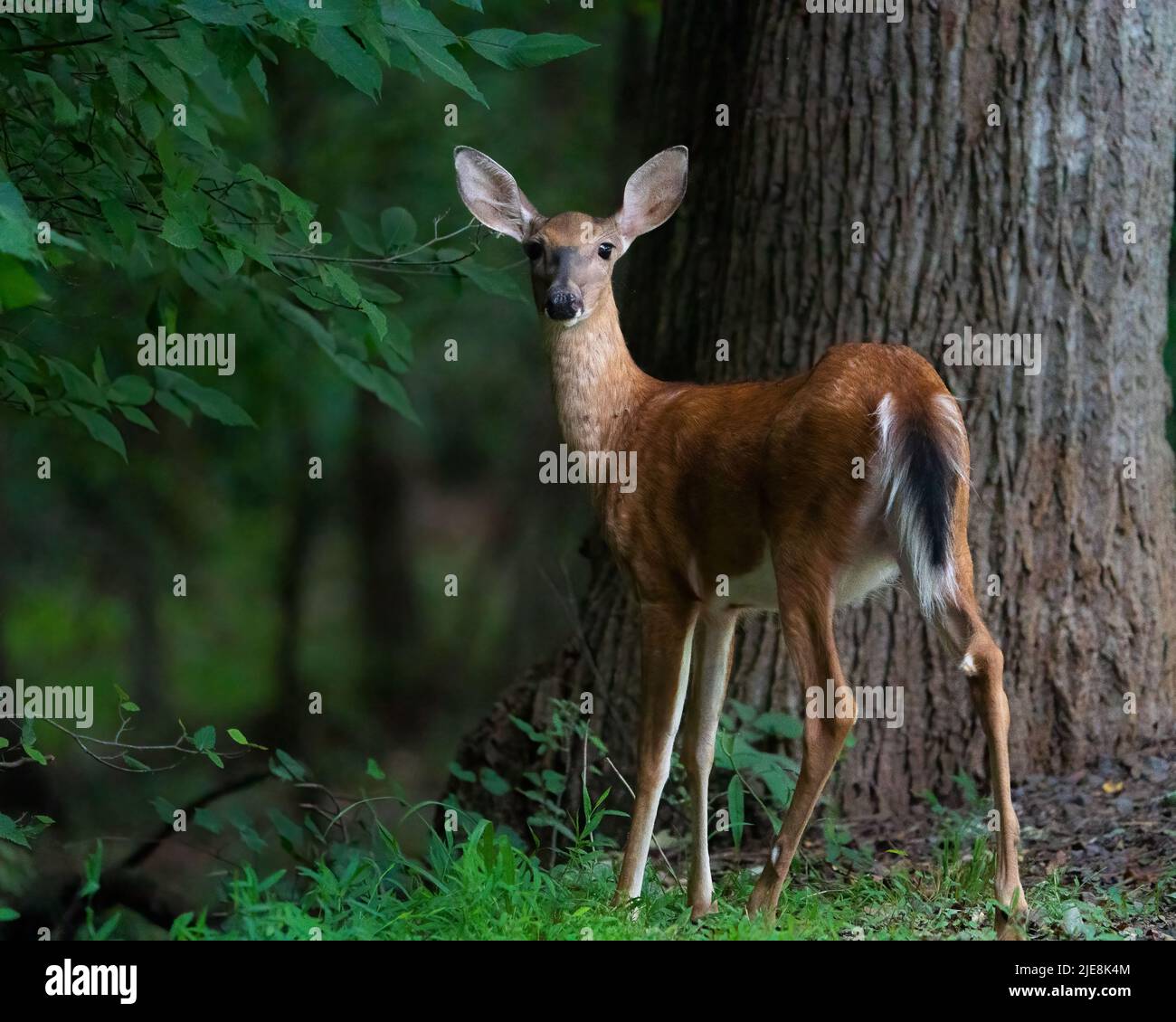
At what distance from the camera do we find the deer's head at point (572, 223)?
5.44 metres

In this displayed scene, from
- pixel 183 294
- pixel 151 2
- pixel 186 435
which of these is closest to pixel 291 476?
pixel 186 435

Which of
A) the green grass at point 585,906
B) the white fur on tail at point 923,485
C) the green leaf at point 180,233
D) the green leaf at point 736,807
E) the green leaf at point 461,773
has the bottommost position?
the green grass at point 585,906

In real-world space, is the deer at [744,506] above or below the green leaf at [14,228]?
below

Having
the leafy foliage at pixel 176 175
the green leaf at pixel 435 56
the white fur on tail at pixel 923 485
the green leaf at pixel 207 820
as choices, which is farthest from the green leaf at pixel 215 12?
the green leaf at pixel 207 820

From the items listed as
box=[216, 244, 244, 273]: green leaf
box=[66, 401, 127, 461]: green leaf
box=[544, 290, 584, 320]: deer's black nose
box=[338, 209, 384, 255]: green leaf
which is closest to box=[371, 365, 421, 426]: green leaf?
box=[338, 209, 384, 255]: green leaf

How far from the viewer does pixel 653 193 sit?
5742mm

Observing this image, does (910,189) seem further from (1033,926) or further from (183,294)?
(183,294)

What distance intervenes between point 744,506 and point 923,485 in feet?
2.26

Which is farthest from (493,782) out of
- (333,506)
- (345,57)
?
(333,506)

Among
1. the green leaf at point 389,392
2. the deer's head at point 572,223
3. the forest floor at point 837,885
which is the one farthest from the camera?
the green leaf at point 389,392

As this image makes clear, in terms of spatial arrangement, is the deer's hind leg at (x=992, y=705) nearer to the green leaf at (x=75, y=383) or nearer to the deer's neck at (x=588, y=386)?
the deer's neck at (x=588, y=386)

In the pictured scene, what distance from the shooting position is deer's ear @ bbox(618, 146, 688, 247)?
5.69m

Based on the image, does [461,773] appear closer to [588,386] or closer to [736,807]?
[736,807]

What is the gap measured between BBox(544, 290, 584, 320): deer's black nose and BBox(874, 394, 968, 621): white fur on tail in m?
1.24
